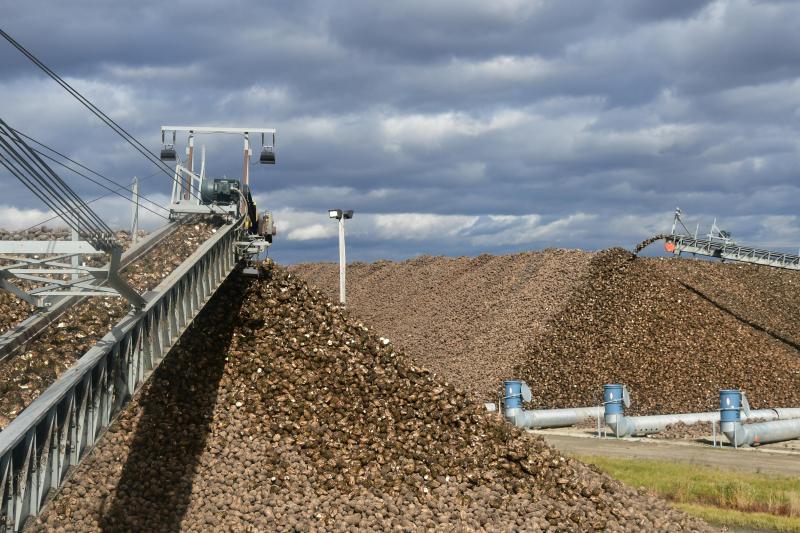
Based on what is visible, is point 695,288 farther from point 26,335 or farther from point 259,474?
point 26,335

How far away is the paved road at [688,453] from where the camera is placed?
87.5 ft

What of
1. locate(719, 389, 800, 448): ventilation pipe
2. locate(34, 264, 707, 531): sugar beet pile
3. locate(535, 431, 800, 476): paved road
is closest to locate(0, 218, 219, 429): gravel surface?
locate(34, 264, 707, 531): sugar beet pile

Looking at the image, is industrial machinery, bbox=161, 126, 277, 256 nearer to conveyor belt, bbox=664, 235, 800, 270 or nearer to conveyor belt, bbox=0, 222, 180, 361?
conveyor belt, bbox=0, 222, 180, 361

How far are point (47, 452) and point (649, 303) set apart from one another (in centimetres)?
3709

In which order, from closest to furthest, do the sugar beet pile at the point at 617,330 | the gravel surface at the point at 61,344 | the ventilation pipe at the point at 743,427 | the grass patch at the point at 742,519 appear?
the gravel surface at the point at 61,344
the grass patch at the point at 742,519
the ventilation pipe at the point at 743,427
the sugar beet pile at the point at 617,330

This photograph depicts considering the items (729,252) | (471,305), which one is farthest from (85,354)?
(729,252)

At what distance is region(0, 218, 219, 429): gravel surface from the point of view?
12.8 metres

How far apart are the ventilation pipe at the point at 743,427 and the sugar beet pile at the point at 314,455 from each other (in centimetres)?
1221

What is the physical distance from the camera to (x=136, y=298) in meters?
14.1

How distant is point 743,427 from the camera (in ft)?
102

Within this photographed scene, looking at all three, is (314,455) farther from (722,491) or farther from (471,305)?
(471,305)

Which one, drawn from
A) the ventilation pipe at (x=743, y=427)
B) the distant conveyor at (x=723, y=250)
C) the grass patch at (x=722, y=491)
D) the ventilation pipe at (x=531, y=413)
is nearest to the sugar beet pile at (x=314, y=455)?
the grass patch at (x=722, y=491)

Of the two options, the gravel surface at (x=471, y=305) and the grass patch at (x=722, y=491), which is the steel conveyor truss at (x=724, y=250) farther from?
the grass patch at (x=722, y=491)

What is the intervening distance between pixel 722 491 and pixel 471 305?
28.6m
